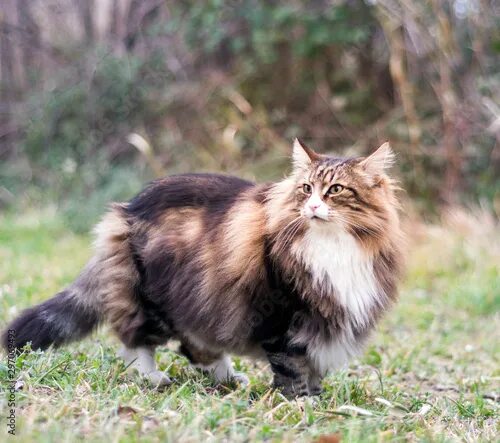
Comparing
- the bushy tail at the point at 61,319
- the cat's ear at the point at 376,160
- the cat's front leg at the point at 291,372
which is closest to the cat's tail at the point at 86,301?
the bushy tail at the point at 61,319

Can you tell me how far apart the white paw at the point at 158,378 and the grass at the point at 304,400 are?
7 cm

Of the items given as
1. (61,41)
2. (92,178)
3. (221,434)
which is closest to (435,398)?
(221,434)

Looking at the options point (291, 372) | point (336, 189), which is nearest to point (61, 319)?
point (291, 372)

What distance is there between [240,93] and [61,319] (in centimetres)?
694

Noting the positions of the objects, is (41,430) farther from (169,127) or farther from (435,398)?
(169,127)

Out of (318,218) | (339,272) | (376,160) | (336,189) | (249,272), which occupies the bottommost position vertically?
(249,272)

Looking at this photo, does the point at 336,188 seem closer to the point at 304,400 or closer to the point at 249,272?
the point at 249,272

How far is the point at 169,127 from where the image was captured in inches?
416

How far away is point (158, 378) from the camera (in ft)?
11.8

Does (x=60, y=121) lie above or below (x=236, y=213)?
below

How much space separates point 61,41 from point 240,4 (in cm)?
308

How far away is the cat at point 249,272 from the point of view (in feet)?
10.9

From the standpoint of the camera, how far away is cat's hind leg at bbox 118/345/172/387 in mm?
3616

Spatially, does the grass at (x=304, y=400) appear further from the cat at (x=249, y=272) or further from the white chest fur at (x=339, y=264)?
the white chest fur at (x=339, y=264)
